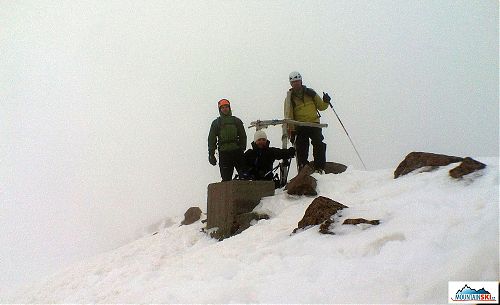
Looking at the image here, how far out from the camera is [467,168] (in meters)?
5.04

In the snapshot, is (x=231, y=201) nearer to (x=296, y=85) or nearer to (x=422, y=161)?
(x=296, y=85)

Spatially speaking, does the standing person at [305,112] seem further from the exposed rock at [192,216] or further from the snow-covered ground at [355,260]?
the exposed rock at [192,216]

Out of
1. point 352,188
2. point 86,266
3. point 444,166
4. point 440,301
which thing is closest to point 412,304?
point 440,301

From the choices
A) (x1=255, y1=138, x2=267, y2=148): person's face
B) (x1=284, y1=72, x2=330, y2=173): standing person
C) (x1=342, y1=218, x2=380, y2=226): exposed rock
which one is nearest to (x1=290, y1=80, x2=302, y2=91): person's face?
(x1=284, y1=72, x2=330, y2=173): standing person

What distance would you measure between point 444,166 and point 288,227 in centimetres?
270

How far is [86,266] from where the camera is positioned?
321 inches

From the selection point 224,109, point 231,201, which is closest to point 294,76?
point 224,109

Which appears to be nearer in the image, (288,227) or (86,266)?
(288,227)

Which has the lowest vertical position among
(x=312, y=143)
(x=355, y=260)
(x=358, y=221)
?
(x=355, y=260)

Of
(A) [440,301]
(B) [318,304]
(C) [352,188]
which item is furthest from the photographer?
(C) [352,188]

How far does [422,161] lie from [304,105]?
3381 mm

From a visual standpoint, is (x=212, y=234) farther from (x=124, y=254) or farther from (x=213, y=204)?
(x=124, y=254)

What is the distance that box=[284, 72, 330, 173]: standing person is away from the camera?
365 inches

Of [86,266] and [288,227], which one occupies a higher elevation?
[288,227]
